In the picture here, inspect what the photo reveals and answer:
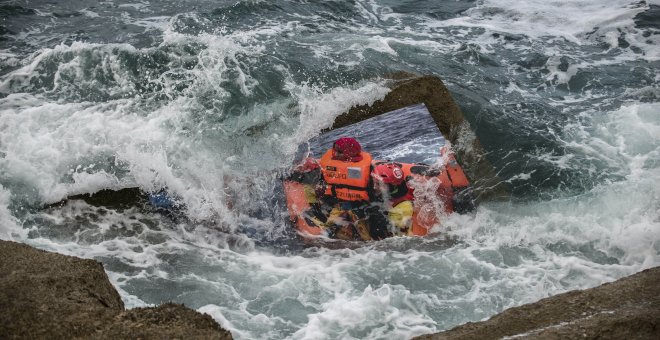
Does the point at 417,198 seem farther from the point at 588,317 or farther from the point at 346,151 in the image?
the point at 588,317

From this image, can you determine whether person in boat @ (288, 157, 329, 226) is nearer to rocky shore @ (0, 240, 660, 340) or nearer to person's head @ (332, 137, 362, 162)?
person's head @ (332, 137, 362, 162)

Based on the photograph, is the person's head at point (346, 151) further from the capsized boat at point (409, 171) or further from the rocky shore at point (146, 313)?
the rocky shore at point (146, 313)

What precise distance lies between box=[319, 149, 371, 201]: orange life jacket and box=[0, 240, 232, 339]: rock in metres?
3.37

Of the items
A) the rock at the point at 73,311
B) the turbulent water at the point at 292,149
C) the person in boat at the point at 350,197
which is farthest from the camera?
the person in boat at the point at 350,197

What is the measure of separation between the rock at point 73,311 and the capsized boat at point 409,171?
3.18 metres

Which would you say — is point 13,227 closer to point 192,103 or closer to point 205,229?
point 205,229

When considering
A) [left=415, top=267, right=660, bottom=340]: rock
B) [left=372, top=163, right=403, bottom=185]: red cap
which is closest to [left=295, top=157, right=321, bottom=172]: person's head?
[left=372, top=163, right=403, bottom=185]: red cap

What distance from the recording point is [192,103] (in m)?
9.23

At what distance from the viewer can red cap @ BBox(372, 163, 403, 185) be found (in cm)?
748

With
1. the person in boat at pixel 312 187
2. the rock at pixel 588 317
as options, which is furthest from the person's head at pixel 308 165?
the rock at pixel 588 317

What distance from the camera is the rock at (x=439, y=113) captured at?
8336 mm

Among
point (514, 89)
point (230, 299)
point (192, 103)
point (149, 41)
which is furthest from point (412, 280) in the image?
point (149, 41)

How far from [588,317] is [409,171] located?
351 centimetres

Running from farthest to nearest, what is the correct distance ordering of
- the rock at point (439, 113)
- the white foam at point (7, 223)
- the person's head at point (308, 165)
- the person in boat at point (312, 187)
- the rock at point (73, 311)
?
the rock at point (439, 113) → the person's head at point (308, 165) → the person in boat at point (312, 187) → the white foam at point (7, 223) → the rock at point (73, 311)
